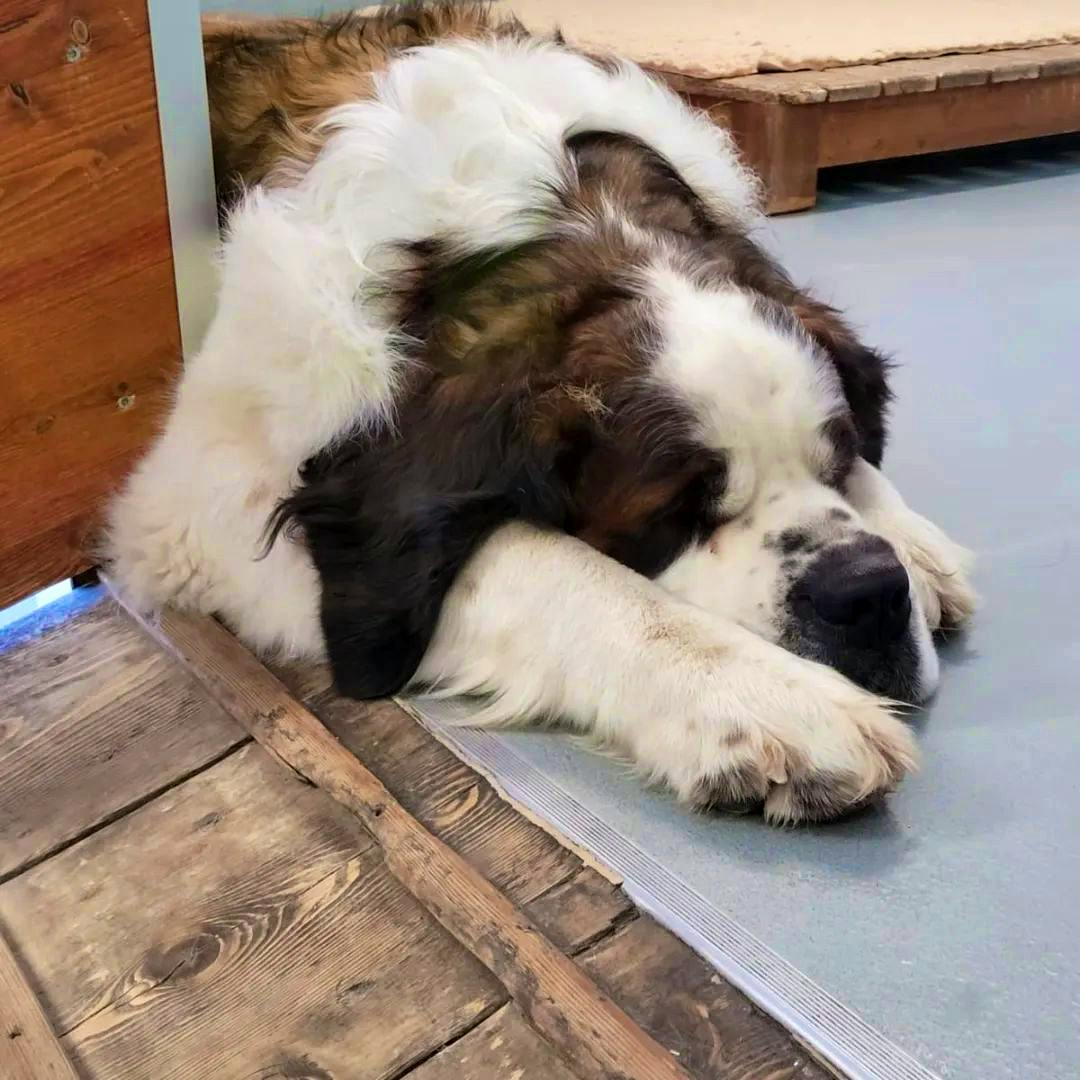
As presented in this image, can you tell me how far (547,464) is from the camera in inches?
61.1

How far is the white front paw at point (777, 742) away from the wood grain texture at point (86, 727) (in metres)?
0.59

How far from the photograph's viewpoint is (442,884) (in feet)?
4.26

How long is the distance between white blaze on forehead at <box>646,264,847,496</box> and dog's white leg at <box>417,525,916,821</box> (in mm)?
225

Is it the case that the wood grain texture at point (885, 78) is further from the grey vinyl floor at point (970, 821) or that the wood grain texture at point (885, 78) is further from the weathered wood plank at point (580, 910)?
the weathered wood plank at point (580, 910)

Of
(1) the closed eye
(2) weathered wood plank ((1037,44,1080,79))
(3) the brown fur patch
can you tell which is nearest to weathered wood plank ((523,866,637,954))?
(1) the closed eye

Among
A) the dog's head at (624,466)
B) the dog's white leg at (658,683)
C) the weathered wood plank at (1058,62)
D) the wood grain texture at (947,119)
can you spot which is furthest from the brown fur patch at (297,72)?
the weathered wood plank at (1058,62)

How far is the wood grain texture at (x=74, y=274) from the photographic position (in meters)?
1.74

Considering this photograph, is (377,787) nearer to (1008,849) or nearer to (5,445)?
(1008,849)

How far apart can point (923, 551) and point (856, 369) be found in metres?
0.29

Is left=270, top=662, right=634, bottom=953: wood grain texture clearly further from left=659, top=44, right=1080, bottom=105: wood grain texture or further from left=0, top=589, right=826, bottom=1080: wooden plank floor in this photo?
left=659, top=44, right=1080, bottom=105: wood grain texture

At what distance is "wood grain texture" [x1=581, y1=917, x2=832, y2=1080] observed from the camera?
112 centimetres

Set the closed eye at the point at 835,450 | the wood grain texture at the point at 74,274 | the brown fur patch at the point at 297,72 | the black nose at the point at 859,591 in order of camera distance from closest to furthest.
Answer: the black nose at the point at 859,591 < the closed eye at the point at 835,450 < the wood grain texture at the point at 74,274 < the brown fur patch at the point at 297,72

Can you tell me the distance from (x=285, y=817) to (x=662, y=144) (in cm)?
120

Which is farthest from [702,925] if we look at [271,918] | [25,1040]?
[25,1040]
